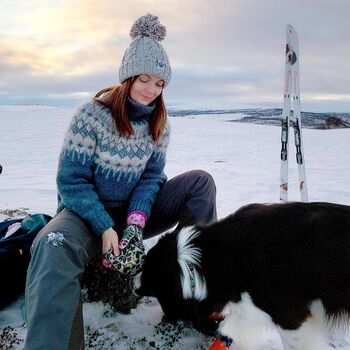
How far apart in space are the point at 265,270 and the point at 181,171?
6888 millimetres

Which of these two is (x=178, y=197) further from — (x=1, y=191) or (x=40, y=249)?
(x=1, y=191)

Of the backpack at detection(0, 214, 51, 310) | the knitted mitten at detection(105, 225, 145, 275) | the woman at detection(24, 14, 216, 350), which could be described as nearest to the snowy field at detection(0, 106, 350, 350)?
the backpack at detection(0, 214, 51, 310)

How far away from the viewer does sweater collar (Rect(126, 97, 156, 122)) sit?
270cm

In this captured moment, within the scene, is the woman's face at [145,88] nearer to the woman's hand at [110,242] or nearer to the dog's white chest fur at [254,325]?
the woman's hand at [110,242]

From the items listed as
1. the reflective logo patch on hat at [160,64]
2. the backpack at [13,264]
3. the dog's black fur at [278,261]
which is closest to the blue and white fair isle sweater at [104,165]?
the reflective logo patch on hat at [160,64]

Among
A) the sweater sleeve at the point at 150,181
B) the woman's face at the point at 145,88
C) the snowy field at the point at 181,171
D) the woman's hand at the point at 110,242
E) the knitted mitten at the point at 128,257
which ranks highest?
the woman's face at the point at 145,88

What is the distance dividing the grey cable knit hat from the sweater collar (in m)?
0.17

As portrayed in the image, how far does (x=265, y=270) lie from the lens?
82.6 inches

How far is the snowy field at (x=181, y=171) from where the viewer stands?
263 centimetres

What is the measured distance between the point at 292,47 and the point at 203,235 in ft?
11.0

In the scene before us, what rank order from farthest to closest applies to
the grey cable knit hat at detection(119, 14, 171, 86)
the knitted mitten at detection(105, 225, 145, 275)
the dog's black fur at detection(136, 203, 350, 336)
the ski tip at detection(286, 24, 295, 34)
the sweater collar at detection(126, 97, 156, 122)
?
the ski tip at detection(286, 24, 295, 34) → the sweater collar at detection(126, 97, 156, 122) → the grey cable knit hat at detection(119, 14, 171, 86) → the knitted mitten at detection(105, 225, 145, 275) → the dog's black fur at detection(136, 203, 350, 336)

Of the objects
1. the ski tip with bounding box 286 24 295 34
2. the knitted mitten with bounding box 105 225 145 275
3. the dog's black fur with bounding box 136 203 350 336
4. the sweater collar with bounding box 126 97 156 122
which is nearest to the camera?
the dog's black fur with bounding box 136 203 350 336

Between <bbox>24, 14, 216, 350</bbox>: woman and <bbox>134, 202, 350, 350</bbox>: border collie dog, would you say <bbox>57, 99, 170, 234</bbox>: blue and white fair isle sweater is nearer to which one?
<bbox>24, 14, 216, 350</bbox>: woman

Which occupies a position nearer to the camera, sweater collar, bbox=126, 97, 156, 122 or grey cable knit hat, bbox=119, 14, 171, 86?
grey cable knit hat, bbox=119, 14, 171, 86
